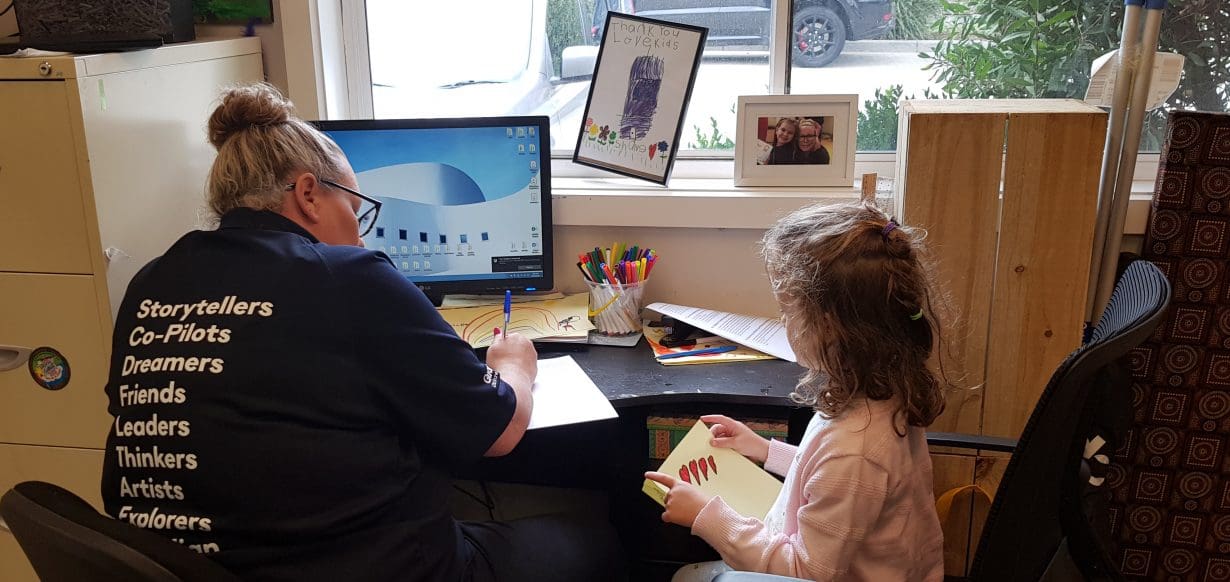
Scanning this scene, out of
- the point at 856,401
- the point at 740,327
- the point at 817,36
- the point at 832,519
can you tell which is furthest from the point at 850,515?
the point at 817,36

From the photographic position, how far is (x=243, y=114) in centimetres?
133

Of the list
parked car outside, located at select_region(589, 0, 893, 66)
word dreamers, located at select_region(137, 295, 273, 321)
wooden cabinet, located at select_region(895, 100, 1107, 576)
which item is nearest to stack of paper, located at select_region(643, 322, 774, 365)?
wooden cabinet, located at select_region(895, 100, 1107, 576)

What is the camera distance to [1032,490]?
967 millimetres

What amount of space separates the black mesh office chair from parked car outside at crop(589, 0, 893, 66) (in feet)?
3.45

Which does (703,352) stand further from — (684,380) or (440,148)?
(440,148)

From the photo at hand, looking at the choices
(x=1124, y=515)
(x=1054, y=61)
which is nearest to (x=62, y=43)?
(x=1054, y=61)

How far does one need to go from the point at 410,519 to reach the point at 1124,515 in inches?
53.8

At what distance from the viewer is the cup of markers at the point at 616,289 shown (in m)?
1.86

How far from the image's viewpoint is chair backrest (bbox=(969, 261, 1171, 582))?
0.90 metres

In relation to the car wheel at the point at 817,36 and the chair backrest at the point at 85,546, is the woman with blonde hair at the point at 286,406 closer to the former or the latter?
the chair backrest at the point at 85,546

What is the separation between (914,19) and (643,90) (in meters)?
0.60

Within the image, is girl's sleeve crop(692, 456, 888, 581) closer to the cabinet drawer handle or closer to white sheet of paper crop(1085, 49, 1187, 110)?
white sheet of paper crop(1085, 49, 1187, 110)

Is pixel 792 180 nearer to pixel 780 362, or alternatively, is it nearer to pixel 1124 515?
pixel 780 362

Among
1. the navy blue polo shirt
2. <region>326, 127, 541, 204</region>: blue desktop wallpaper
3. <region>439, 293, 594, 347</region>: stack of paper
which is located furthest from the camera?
<region>326, 127, 541, 204</region>: blue desktop wallpaper
